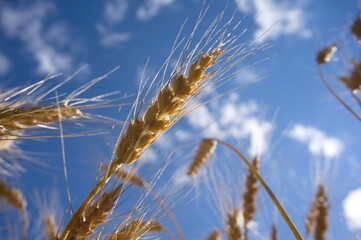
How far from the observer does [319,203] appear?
257 cm

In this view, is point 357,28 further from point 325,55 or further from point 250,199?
point 250,199

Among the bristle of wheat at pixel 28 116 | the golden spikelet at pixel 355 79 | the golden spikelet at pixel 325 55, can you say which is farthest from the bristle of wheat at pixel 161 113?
the golden spikelet at pixel 325 55

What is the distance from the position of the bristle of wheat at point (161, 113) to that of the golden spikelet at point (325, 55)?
222 centimetres

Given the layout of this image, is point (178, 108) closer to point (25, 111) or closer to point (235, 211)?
point (25, 111)

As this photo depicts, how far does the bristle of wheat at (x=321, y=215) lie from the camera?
7.69 feet

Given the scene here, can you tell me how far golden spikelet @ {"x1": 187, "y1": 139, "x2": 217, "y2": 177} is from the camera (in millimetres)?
2441

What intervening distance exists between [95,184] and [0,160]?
3.42 ft

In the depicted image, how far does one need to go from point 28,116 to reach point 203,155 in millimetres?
1547

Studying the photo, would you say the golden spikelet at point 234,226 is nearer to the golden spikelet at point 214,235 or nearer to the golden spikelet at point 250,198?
the golden spikelet at point 250,198

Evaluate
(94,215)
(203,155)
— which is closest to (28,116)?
(94,215)

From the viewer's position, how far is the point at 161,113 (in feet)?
3.31

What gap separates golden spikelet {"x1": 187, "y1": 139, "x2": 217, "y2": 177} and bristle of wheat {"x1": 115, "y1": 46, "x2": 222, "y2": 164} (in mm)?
1335

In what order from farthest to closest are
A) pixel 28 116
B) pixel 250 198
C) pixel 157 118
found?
pixel 250 198 → pixel 28 116 → pixel 157 118

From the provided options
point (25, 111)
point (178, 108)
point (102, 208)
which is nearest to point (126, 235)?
point (102, 208)
